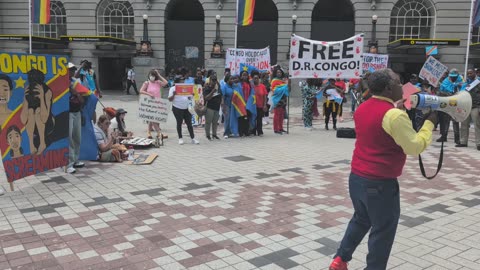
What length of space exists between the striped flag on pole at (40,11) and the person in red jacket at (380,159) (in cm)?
1856

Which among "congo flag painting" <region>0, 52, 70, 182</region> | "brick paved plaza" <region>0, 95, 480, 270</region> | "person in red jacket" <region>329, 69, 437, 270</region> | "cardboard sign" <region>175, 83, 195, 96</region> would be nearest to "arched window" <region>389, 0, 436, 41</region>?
"cardboard sign" <region>175, 83, 195, 96</region>

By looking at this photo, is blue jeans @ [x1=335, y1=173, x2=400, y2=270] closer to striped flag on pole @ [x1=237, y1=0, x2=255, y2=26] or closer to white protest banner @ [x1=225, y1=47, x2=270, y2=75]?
white protest banner @ [x1=225, y1=47, x2=270, y2=75]

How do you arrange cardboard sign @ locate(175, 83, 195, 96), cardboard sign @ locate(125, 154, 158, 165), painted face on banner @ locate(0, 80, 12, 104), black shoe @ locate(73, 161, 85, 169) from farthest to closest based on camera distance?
1. cardboard sign @ locate(175, 83, 195, 96)
2. cardboard sign @ locate(125, 154, 158, 165)
3. black shoe @ locate(73, 161, 85, 169)
4. painted face on banner @ locate(0, 80, 12, 104)

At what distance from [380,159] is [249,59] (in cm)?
1252

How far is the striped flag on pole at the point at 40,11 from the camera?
18.8 metres

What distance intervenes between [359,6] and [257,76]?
1871 centimetres

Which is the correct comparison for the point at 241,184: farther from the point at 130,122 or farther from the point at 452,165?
the point at 130,122

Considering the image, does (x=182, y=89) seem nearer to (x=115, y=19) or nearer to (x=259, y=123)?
(x=259, y=123)

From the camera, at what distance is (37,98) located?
6.61 metres

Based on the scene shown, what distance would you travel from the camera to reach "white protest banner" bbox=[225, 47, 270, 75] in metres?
15.1

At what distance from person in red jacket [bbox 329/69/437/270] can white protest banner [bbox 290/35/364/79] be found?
29.8ft

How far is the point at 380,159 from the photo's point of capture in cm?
327

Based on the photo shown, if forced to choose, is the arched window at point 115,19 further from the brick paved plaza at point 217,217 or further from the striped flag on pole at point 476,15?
the brick paved plaza at point 217,217

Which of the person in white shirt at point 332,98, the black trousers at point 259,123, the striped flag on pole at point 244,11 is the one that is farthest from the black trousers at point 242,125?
the striped flag on pole at point 244,11
